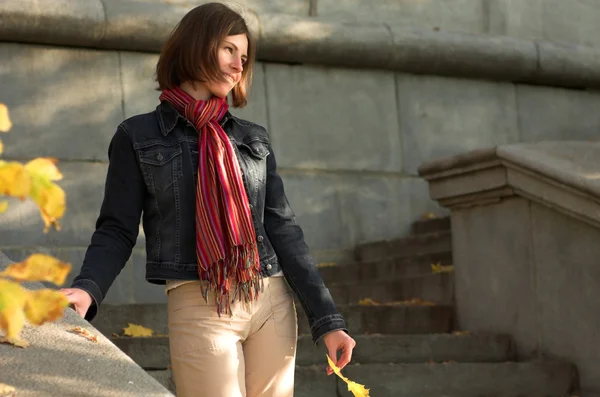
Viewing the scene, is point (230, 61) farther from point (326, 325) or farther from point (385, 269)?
point (385, 269)

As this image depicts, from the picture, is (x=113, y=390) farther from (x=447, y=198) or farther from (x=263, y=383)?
(x=447, y=198)

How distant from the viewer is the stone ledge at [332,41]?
26.7 ft

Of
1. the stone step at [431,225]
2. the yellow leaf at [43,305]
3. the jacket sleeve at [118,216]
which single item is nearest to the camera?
the yellow leaf at [43,305]

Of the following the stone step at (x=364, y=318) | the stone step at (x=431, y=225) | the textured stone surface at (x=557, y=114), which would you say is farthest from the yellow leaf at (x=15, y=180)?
the textured stone surface at (x=557, y=114)

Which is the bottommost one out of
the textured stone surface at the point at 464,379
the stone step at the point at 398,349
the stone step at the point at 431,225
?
the textured stone surface at the point at 464,379

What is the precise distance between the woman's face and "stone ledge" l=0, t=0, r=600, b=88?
5.21 m

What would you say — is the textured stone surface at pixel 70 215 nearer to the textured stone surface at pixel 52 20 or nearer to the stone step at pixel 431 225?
the textured stone surface at pixel 52 20

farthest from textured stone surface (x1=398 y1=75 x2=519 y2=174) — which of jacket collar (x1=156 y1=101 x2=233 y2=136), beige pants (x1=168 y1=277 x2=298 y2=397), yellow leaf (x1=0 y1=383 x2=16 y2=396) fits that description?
yellow leaf (x1=0 y1=383 x2=16 y2=396)

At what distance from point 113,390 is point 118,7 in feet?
20.6

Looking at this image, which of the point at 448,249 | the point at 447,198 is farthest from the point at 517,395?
the point at 448,249

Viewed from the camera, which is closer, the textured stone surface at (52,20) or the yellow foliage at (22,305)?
the yellow foliage at (22,305)

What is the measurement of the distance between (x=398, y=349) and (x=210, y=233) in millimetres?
3053

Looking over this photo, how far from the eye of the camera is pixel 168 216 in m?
3.08

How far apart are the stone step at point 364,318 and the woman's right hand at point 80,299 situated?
2.88 m
